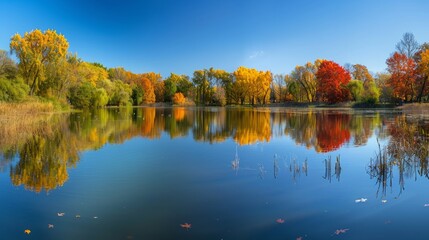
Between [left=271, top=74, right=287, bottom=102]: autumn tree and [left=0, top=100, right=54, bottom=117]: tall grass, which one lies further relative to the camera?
[left=271, top=74, right=287, bottom=102]: autumn tree

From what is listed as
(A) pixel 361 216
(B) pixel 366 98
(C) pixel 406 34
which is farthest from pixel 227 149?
(C) pixel 406 34

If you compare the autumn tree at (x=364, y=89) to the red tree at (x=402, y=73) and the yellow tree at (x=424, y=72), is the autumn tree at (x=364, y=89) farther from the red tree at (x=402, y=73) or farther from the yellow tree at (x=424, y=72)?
the yellow tree at (x=424, y=72)

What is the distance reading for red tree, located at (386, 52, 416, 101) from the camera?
56.3 meters

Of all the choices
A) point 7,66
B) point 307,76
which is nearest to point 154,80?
point 307,76

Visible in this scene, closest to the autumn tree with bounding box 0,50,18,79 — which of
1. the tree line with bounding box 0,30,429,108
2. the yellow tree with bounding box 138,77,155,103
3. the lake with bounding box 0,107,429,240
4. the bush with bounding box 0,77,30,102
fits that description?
the tree line with bounding box 0,30,429,108

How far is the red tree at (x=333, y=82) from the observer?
69250 mm

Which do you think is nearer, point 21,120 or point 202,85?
point 21,120

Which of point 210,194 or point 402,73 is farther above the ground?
point 402,73

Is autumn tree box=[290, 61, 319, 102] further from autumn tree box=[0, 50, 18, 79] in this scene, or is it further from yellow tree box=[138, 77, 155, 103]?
autumn tree box=[0, 50, 18, 79]

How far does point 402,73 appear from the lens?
57125 mm

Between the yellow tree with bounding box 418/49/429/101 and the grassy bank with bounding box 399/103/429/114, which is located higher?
the yellow tree with bounding box 418/49/429/101

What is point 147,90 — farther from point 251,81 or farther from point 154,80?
point 251,81

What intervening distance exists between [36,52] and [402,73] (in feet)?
178

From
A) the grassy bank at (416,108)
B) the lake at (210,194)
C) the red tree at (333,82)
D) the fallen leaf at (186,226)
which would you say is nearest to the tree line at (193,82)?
the red tree at (333,82)
